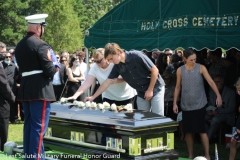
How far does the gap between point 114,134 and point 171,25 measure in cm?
251

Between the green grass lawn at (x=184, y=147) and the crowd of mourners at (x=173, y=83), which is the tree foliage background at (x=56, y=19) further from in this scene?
the green grass lawn at (x=184, y=147)

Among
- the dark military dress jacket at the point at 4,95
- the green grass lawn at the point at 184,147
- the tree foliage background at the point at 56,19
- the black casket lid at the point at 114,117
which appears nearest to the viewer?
the black casket lid at the point at 114,117

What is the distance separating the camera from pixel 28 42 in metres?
4.39

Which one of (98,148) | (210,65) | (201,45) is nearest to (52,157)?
(98,148)

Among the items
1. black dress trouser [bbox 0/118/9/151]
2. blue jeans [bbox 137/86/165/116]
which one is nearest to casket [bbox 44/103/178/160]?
blue jeans [bbox 137/86/165/116]

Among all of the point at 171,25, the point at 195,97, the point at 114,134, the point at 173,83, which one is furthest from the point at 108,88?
the point at 173,83

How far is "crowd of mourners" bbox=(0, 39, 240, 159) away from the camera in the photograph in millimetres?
6008

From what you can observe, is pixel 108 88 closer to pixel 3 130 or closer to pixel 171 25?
pixel 171 25

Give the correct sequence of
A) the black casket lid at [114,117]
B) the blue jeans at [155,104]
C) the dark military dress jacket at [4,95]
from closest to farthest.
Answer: the black casket lid at [114,117] → the blue jeans at [155,104] → the dark military dress jacket at [4,95]

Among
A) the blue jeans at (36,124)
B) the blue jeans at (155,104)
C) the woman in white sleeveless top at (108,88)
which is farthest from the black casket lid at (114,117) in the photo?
the woman in white sleeveless top at (108,88)

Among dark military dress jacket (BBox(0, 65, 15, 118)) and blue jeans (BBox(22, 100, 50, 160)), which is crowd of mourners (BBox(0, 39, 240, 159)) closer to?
dark military dress jacket (BBox(0, 65, 15, 118))

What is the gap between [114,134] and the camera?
4.53 metres

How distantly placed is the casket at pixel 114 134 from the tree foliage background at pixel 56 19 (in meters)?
24.1

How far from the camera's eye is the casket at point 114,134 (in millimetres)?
4414
